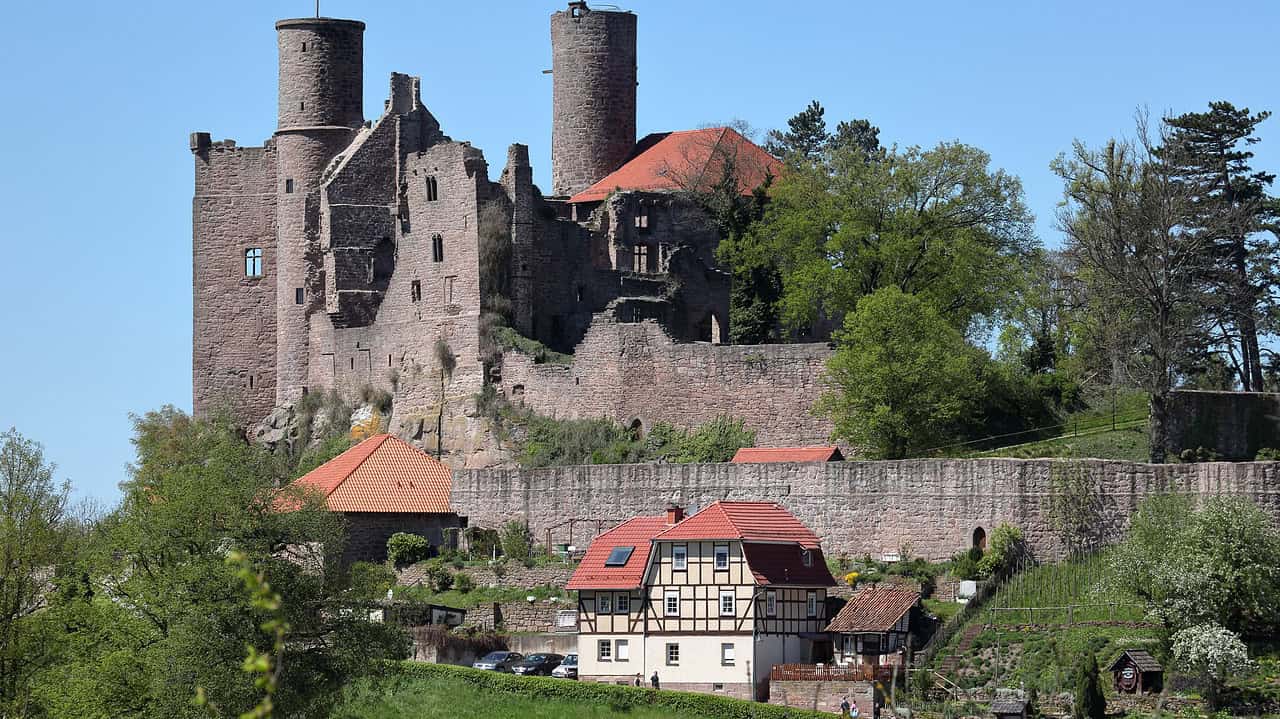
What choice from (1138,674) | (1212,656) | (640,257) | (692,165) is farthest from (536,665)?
(692,165)

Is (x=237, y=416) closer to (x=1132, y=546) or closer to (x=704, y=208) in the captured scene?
(x=704, y=208)

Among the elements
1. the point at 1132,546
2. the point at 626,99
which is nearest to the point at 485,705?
the point at 1132,546

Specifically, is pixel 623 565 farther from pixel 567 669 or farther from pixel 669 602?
pixel 567 669

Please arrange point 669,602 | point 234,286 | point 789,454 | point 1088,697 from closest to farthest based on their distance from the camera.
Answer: point 1088,697 < point 669,602 < point 789,454 < point 234,286

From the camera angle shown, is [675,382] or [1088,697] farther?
[675,382]

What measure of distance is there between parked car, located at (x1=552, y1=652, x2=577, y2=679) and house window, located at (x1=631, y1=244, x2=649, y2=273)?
2209 centimetres

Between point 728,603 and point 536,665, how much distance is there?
4365mm

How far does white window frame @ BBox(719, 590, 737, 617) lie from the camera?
5097cm

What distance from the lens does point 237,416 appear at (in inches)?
3063

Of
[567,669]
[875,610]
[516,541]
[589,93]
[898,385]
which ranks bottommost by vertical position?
[567,669]

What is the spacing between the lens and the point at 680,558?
2045 inches

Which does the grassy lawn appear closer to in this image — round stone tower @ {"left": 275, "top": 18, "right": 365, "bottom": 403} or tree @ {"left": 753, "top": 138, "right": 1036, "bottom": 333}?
tree @ {"left": 753, "top": 138, "right": 1036, "bottom": 333}

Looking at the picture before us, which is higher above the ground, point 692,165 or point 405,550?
point 692,165

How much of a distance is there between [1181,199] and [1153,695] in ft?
50.0
